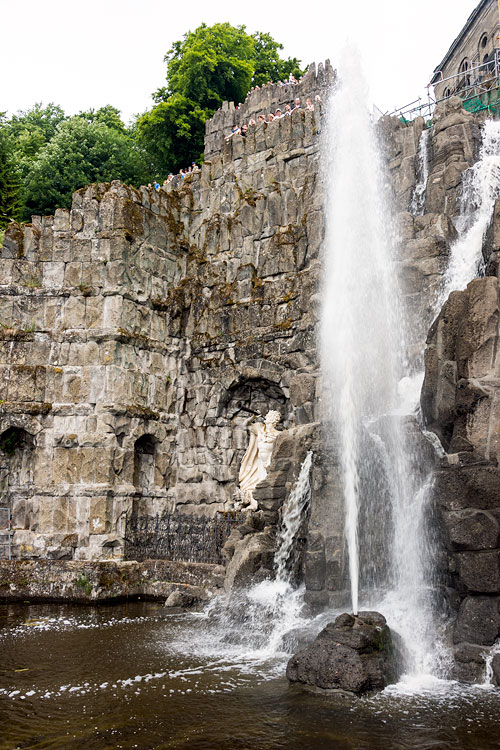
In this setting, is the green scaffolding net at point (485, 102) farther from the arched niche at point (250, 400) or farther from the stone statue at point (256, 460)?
the stone statue at point (256, 460)

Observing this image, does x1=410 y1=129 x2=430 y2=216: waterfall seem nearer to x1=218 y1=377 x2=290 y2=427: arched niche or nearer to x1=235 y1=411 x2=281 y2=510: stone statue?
x1=218 y1=377 x2=290 y2=427: arched niche

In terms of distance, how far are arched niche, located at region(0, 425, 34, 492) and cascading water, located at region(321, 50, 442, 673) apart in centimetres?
647

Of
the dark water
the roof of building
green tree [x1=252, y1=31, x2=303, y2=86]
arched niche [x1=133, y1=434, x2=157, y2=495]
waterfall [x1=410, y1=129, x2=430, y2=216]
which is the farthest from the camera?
green tree [x1=252, y1=31, x2=303, y2=86]

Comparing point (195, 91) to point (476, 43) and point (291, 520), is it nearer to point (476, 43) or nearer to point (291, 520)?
point (476, 43)

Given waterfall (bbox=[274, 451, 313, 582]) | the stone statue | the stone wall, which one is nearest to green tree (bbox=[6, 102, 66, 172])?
the stone wall

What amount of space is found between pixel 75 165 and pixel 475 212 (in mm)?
20087

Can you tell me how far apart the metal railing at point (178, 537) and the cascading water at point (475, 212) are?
5.67 metres

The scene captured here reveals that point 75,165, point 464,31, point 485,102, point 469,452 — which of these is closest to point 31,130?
point 75,165

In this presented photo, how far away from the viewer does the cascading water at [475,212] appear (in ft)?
40.3

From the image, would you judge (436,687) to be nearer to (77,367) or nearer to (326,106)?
(77,367)

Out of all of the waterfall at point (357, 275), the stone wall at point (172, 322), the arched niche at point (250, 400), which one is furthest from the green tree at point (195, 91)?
the arched niche at point (250, 400)

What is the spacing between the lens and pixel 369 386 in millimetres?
12133

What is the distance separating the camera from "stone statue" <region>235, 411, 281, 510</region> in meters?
14.7

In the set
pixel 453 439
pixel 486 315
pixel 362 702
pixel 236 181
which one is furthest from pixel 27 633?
pixel 236 181
